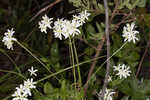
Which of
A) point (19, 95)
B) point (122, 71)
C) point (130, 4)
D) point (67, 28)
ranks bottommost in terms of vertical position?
point (19, 95)

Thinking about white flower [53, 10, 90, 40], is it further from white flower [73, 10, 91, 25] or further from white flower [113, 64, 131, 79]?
white flower [113, 64, 131, 79]

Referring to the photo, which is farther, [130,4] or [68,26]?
[130,4]

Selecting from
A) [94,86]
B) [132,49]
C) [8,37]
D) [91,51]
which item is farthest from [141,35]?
[8,37]

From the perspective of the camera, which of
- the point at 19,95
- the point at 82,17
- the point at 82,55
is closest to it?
the point at 19,95

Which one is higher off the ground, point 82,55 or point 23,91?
point 82,55

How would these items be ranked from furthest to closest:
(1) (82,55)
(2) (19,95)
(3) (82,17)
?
(1) (82,55)
(3) (82,17)
(2) (19,95)

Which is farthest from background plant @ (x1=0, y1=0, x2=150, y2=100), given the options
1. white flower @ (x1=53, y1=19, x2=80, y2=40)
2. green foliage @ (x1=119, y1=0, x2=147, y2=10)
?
white flower @ (x1=53, y1=19, x2=80, y2=40)

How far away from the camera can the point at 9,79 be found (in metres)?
1.51

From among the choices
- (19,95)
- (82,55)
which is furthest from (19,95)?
(82,55)

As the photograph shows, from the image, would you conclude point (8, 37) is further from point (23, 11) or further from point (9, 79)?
point (23, 11)

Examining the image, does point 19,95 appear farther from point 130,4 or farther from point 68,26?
point 130,4

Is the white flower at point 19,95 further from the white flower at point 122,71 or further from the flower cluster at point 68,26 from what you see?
the white flower at point 122,71

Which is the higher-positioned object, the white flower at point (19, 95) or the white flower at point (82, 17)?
the white flower at point (82, 17)

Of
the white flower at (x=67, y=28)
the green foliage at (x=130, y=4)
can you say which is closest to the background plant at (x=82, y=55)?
the green foliage at (x=130, y=4)
